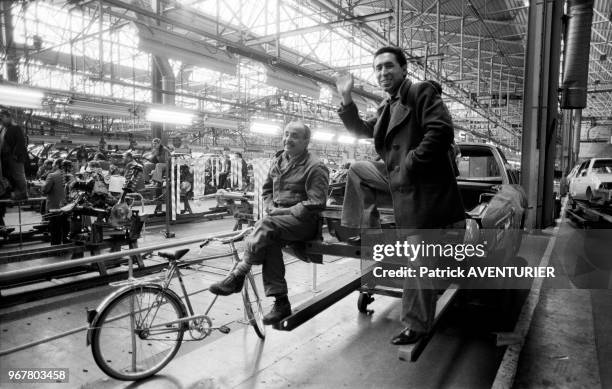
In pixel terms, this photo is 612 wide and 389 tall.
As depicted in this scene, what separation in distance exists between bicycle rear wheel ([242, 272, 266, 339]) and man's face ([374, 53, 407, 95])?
2.22 metres

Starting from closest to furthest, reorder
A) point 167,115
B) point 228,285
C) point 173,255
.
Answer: point 228,285 → point 173,255 → point 167,115

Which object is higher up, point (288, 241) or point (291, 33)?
point (291, 33)

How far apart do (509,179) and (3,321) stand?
21.8ft

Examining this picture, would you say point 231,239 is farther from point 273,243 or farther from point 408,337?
point 408,337

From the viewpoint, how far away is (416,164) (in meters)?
2.60

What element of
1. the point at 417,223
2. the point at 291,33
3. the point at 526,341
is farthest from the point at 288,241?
the point at 291,33

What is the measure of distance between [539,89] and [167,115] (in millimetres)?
8807

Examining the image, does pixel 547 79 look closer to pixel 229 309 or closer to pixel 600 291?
pixel 600 291

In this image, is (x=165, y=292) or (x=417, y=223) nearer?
(x=417, y=223)

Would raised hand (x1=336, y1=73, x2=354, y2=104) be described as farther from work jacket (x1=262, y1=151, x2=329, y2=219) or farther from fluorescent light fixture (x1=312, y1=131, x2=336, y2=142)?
fluorescent light fixture (x1=312, y1=131, x2=336, y2=142)

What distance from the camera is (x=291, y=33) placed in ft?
29.1

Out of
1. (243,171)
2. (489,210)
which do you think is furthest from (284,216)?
(243,171)

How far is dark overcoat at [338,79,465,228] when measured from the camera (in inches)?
104

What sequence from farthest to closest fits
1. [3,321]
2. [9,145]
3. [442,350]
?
1. [9,145]
2. [3,321]
3. [442,350]
